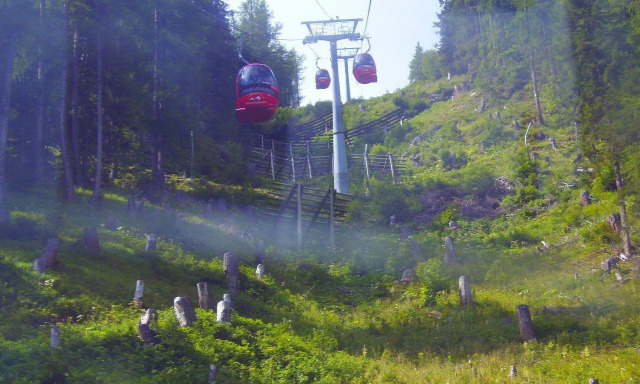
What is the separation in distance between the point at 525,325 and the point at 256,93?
378 inches

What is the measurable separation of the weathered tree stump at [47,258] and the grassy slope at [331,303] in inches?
10.2

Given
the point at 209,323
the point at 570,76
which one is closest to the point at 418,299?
the point at 209,323

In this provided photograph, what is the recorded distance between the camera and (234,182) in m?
34.4

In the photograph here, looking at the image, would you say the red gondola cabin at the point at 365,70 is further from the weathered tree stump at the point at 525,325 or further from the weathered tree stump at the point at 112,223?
the weathered tree stump at the point at 525,325

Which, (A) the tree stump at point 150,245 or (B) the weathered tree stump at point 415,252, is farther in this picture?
(B) the weathered tree stump at point 415,252

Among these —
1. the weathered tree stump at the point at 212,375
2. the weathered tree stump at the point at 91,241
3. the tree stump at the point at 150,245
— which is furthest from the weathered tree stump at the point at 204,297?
the weathered tree stump at the point at 91,241

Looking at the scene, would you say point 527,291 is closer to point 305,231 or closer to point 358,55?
point 305,231

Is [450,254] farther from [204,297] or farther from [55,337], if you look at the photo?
[55,337]

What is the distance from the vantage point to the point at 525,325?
15.0m

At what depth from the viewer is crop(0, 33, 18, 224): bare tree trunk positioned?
20.3 metres

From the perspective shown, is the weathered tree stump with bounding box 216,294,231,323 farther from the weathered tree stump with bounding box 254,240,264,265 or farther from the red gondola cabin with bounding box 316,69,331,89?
the red gondola cabin with bounding box 316,69,331,89

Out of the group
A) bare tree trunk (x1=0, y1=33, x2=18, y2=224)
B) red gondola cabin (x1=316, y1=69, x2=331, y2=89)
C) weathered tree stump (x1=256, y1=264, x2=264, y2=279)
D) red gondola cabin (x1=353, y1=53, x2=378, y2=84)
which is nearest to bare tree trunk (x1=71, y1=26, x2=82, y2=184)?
bare tree trunk (x1=0, y1=33, x2=18, y2=224)

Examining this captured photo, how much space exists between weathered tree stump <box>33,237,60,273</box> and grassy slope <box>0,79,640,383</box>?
26cm

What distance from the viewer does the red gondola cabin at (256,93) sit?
18594 mm
